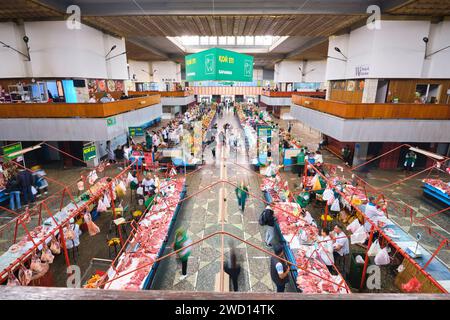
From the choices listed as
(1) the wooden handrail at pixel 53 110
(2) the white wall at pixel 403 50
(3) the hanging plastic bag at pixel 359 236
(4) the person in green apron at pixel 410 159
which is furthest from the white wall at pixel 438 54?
(1) the wooden handrail at pixel 53 110

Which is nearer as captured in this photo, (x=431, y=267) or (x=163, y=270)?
(x=431, y=267)

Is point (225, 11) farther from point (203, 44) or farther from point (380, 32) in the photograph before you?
point (203, 44)

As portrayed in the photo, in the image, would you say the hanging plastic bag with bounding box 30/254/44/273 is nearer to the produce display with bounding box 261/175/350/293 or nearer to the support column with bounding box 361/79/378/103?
the produce display with bounding box 261/175/350/293

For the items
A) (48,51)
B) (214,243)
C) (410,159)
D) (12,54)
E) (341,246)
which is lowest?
(214,243)

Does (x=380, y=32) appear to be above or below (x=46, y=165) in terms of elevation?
above

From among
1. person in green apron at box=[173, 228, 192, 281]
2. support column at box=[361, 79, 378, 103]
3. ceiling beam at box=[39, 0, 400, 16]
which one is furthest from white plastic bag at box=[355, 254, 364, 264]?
ceiling beam at box=[39, 0, 400, 16]

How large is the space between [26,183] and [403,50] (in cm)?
2234

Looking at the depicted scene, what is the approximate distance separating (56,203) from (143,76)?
1134 inches

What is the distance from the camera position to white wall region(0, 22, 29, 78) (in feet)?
52.1

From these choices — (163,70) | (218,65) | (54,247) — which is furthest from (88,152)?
(163,70)

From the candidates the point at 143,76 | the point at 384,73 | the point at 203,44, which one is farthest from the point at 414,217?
the point at 143,76

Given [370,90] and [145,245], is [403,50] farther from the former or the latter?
[145,245]

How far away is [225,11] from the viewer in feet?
48.0

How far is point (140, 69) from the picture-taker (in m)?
36.3
